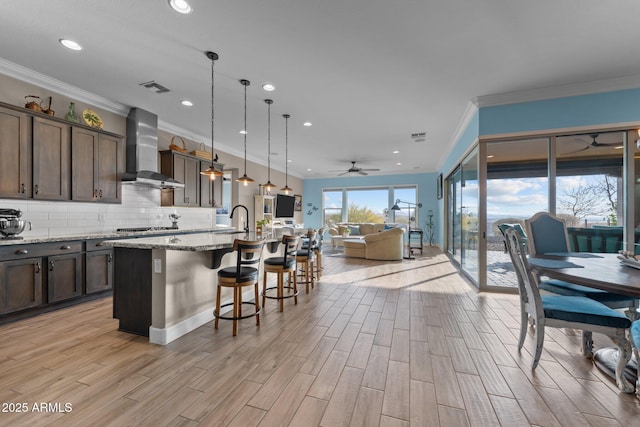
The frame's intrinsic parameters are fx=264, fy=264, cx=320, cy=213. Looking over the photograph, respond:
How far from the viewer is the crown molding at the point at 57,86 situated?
2.98m

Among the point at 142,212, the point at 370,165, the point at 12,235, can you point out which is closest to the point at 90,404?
the point at 12,235

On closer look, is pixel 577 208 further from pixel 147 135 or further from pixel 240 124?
pixel 147 135

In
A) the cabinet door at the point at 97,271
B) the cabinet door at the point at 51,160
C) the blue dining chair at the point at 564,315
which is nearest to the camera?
the blue dining chair at the point at 564,315

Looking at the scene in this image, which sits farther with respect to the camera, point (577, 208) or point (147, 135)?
point (147, 135)

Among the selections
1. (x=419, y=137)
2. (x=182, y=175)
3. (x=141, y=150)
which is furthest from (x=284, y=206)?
(x=141, y=150)

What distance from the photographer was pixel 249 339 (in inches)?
95.2

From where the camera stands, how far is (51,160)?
322 centimetres

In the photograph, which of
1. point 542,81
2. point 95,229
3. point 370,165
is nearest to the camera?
point 542,81

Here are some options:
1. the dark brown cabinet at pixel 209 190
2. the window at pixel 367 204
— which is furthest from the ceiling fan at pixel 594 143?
the window at pixel 367 204

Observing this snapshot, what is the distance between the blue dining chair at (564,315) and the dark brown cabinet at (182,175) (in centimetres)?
496

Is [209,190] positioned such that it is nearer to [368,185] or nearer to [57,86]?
[57,86]

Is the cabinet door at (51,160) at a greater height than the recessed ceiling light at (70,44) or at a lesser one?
lesser

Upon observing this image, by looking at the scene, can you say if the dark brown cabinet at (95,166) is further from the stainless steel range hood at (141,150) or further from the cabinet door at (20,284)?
the cabinet door at (20,284)

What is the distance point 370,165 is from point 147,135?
6.44m
